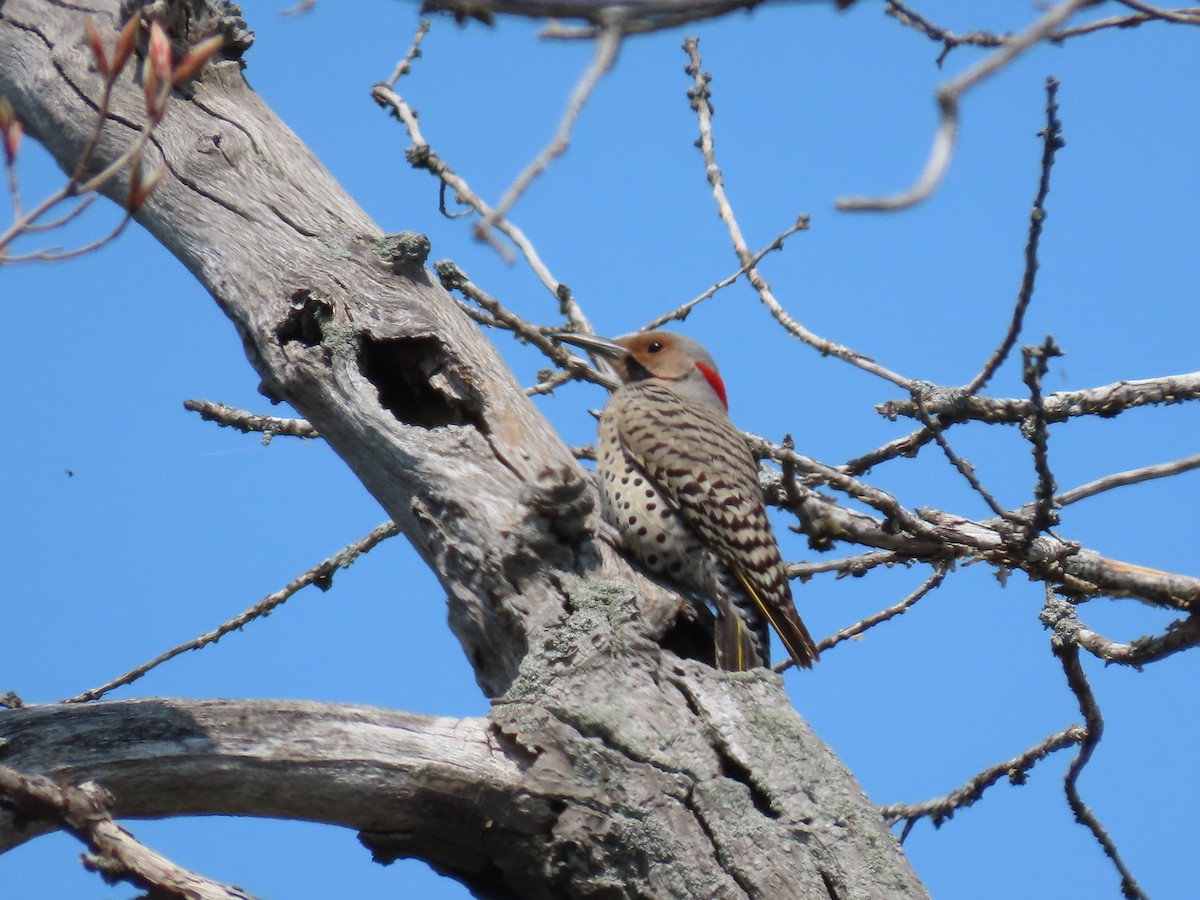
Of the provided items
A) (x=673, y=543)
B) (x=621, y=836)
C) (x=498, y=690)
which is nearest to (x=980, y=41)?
(x=621, y=836)

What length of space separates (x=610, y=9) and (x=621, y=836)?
8.01 feet

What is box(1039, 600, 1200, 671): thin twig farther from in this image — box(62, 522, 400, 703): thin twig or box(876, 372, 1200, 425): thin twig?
box(62, 522, 400, 703): thin twig

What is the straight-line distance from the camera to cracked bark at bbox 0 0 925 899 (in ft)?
10.6

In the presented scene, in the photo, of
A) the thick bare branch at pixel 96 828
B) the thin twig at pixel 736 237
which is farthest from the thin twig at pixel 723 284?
the thick bare branch at pixel 96 828

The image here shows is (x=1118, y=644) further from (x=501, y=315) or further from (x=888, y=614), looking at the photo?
(x=501, y=315)

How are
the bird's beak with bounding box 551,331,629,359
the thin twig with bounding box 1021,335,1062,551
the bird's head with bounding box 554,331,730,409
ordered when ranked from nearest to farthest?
the thin twig with bounding box 1021,335,1062,551, the bird's beak with bounding box 551,331,629,359, the bird's head with bounding box 554,331,730,409

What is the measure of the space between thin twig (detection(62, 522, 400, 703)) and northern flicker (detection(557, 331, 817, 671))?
37.8 inches

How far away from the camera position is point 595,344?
595 cm

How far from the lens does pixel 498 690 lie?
4.00m

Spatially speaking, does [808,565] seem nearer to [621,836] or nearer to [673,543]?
[673,543]

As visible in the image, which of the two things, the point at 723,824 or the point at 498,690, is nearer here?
the point at 723,824

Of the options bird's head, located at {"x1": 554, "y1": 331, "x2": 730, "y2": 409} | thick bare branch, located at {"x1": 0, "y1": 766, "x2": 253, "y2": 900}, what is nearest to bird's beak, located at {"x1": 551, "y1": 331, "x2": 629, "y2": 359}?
bird's head, located at {"x1": 554, "y1": 331, "x2": 730, "y2": 409}

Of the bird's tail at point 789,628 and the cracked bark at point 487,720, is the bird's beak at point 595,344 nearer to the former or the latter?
the cracked bark at point 487,720

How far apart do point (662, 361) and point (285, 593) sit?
2319 mm
